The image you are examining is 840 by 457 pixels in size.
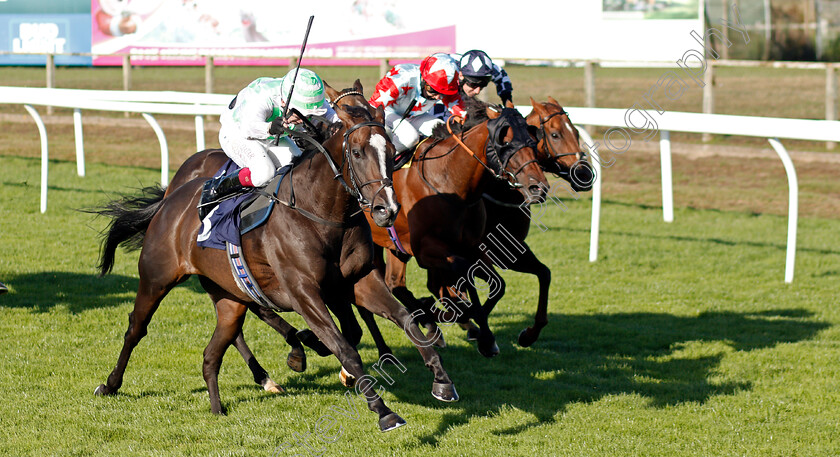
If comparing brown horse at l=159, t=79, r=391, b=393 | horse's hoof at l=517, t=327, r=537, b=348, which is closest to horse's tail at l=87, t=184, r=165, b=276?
brown horse at l=159, t=79, r=391, b=393

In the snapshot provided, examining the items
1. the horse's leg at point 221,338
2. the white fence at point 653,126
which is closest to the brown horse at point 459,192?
the horse's leg at point 221,338

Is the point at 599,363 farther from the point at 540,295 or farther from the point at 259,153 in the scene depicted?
the point at 259,153

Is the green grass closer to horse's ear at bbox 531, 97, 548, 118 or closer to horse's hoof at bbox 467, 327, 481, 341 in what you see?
horse's hoof at bbox 467, 327, 481, 341

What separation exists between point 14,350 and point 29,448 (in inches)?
59.3

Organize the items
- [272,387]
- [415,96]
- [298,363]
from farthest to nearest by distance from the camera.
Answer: [415,96]
[298,363]
[272,387]

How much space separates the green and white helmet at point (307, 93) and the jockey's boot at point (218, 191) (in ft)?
1.52

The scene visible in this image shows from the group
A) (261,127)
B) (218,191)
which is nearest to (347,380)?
(218,191)

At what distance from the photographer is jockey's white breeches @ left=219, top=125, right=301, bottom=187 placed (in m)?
4.32

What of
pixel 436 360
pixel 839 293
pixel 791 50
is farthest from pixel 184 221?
pixel 791 50

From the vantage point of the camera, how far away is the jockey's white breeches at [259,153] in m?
4.32

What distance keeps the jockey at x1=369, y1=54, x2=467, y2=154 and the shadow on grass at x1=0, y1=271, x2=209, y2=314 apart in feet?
7.11

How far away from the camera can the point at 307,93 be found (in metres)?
4.19

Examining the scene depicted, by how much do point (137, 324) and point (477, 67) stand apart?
234cm

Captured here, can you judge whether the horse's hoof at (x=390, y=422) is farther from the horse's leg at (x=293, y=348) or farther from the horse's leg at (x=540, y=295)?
the horse's leg at (x=540, y=295)
